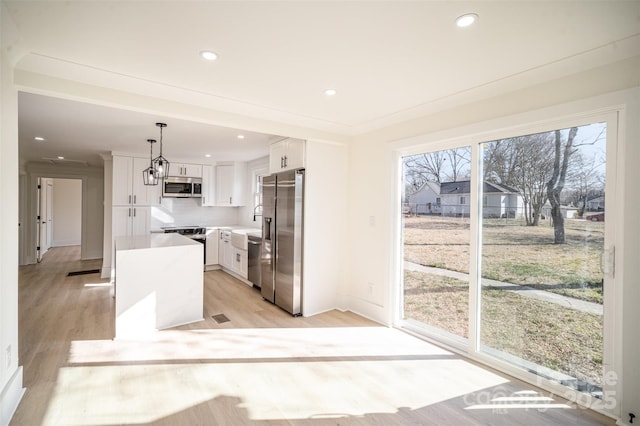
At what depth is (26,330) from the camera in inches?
122

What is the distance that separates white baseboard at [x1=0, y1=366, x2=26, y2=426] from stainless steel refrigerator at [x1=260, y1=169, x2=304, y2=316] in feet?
8.01

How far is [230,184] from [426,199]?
4367mm

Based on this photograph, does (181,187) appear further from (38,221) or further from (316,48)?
(316,48)

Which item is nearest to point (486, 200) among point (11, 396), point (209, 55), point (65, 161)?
point (209, 55)

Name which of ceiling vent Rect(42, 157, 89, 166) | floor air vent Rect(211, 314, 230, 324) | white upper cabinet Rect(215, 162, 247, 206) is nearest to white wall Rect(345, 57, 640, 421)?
floor air vent Rect(211, 314, 230, 324)

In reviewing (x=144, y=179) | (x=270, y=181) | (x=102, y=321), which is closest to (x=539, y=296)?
(x=270, y=181)

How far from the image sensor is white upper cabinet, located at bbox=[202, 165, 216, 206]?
20.8 feet

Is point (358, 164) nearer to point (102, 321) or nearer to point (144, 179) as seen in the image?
point (102, 321)

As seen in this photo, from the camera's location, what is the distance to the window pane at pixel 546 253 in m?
2.10

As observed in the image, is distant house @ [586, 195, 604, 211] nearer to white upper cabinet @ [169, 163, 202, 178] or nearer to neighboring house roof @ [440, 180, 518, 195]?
neighboring house roof @ [440, 180, 518, 195]

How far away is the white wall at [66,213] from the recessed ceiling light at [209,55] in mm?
10295

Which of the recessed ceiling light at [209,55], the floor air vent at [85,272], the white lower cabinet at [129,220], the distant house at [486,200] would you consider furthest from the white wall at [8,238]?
the floor air vent at [85,272]

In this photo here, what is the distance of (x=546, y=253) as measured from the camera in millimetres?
2363

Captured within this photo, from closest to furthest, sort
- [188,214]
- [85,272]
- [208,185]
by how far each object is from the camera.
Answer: [85,272] < [208,185] < [188,214]
